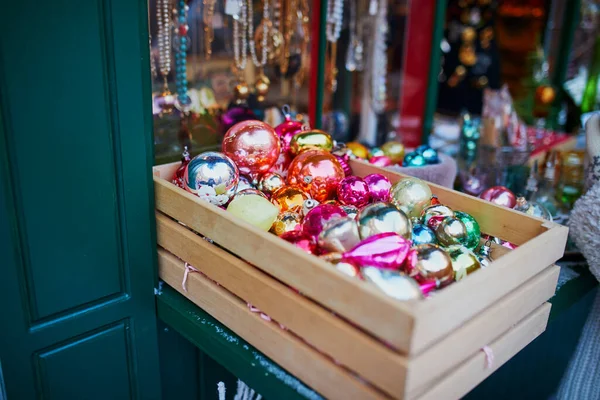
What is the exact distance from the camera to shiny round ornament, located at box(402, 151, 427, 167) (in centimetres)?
152

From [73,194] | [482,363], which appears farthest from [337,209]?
[73,194]

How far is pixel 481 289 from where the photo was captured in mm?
842

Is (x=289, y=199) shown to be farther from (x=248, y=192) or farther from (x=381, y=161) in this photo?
(x=381, y=161)

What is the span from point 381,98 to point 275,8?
0.79 metres

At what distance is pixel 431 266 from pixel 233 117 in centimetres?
94

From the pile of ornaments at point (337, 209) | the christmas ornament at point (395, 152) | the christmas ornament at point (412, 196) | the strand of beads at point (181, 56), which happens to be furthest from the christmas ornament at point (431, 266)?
the strand of beads at point (181, 56)

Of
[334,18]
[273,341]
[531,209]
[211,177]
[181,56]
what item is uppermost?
[334,18]

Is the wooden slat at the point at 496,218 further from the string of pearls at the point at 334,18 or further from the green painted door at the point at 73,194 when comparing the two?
the string of pearls at the point at 334,18

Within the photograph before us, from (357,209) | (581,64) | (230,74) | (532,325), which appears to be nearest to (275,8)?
(230,74)

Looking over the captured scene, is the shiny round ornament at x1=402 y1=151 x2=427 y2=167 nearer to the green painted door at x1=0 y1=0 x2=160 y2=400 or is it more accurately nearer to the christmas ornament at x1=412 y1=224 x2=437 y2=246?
the christmas ornament at x1=412 y1=224 x2=437 y2=246

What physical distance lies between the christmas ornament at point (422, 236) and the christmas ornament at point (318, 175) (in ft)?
0.76

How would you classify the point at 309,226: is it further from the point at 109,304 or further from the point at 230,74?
the point at 230,74

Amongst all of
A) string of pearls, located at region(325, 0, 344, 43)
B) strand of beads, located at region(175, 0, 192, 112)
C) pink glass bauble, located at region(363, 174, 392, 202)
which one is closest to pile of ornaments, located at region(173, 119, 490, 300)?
pink glass bauble, located at region(363, 174, 392, 202)

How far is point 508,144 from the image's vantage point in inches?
82.4
